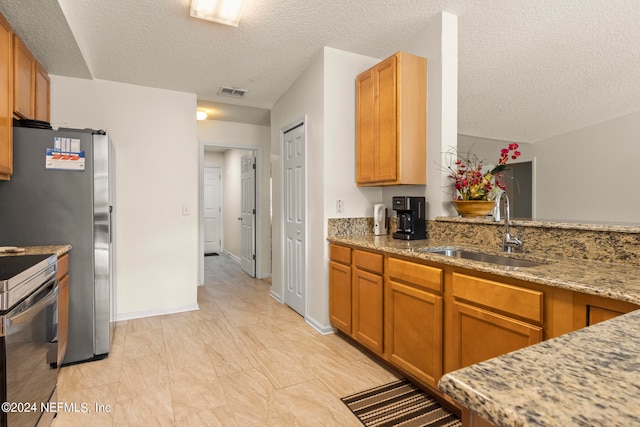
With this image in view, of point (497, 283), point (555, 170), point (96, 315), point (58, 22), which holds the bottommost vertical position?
point (96, 315)

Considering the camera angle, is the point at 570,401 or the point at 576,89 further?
the point at 576,89

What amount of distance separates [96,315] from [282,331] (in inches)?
58.5

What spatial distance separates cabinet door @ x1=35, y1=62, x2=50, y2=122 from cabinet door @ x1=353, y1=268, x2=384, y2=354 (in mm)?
2988

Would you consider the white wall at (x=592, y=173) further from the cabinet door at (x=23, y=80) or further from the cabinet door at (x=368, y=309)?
the cabinet door at (x=23, y=80)

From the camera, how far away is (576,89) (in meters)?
4.09

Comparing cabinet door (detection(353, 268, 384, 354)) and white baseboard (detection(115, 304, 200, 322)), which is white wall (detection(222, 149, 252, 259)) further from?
cabinet door (detection(353, 268, 384, 354))

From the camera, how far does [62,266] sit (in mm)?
2264

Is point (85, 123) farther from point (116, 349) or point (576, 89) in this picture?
point (576, 89)

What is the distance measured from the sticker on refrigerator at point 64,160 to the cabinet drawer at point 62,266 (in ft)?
2.04

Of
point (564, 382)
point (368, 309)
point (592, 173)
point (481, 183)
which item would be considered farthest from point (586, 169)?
point (564, 382)

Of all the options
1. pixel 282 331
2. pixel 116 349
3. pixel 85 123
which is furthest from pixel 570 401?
pixel 85 123

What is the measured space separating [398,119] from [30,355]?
2589 mm

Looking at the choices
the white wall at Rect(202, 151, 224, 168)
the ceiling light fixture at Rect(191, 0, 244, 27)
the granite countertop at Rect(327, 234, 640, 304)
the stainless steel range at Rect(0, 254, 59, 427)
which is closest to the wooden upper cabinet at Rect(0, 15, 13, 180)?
the stainless steel range at Rect(0, 254, 59, 427)

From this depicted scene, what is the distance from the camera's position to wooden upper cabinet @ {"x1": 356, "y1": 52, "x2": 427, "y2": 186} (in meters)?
2.63
